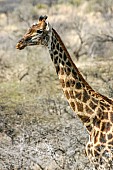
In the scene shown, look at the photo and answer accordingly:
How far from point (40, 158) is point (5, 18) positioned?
23539 mm

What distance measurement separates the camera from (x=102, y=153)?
213 inches

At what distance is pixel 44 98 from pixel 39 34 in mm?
5947

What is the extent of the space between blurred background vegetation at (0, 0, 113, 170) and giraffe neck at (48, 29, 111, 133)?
1.44m

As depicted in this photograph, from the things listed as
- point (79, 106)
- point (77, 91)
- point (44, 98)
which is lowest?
point (44, 98)

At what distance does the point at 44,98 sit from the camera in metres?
11.6

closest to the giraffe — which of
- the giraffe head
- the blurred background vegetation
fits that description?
the giraffe head

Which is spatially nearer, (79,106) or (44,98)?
(79,106)

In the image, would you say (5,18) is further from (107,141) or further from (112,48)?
(107,141)

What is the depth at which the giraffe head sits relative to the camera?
568cm

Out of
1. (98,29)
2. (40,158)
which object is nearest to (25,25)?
(98,29)

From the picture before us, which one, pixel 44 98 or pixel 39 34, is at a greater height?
pixel 39 34

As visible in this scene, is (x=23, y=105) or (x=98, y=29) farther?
(x=98, y=29)

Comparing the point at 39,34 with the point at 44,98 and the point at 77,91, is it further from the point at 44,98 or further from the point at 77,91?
the point at 44,98

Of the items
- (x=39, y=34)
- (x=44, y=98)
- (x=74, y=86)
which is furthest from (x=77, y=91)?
(x=44, y=98)
